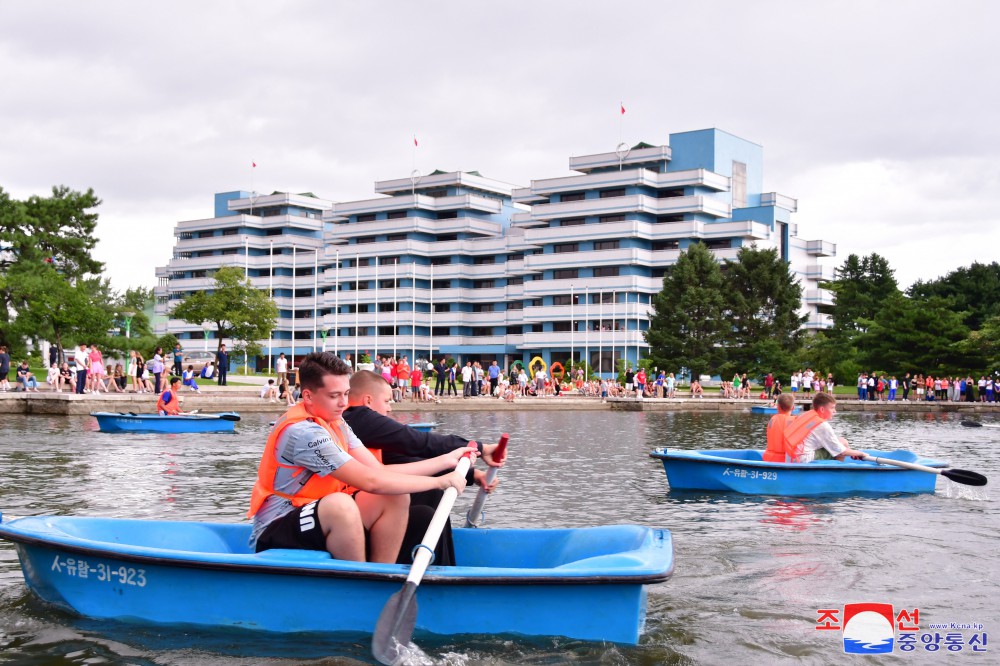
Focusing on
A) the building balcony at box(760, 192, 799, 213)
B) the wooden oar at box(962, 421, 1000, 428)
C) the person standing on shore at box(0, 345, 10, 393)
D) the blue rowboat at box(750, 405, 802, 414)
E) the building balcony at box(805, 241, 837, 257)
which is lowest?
the wooden oar at box(962, 421, 1000, 428)

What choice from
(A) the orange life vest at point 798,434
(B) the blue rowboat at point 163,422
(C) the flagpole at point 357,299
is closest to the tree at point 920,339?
(B) the blue rowboat at point 163,422

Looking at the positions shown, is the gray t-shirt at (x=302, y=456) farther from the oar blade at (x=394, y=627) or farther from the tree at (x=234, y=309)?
the tree at (x=234, y=309)

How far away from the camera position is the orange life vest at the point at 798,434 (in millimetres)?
15227

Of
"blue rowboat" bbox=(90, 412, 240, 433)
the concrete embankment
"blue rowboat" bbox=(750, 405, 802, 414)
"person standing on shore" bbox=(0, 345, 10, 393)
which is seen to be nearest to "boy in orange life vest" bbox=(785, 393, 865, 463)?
the concrete embankment

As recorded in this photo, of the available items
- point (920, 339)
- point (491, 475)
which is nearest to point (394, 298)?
point (920, 339)

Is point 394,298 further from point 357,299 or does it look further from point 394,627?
point 394,627

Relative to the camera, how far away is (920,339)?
56.5 meters

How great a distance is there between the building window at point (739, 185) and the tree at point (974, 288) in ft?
59.3

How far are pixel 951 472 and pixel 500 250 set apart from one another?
3289 inches

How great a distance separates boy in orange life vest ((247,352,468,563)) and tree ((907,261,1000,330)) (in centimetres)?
7775

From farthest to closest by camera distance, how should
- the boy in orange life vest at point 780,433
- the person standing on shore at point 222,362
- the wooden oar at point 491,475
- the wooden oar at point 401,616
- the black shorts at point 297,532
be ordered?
1. the person standing on shore at point 222,362
2. the boy in orange life vest at point 780,433
3. the wooden oar at point 491,475
4. the black shorts at point 297,532
5. the wooden oar at point 401,616

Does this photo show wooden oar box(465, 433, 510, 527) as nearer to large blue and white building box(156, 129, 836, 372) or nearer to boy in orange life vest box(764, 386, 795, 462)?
boy in orange life vest box(764, 386, 795, 462)

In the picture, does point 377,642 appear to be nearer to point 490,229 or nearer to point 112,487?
point 112,487

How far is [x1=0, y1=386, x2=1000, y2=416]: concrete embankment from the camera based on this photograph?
32.2 metres
